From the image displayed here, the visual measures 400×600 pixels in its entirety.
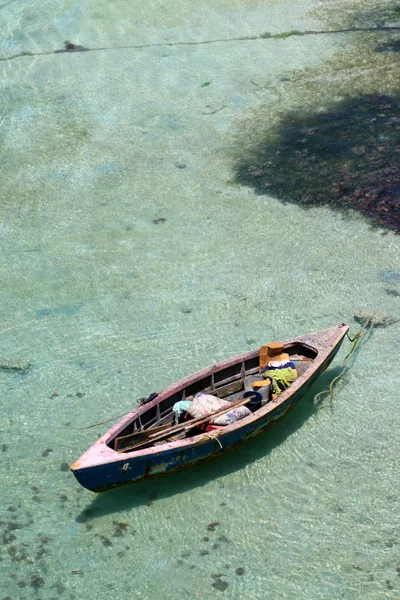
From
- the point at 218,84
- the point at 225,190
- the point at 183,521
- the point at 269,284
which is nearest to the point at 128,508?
the point at 183,521

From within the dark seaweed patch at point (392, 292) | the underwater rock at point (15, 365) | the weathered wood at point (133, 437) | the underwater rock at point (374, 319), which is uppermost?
the weathered wood at point (133, 437)

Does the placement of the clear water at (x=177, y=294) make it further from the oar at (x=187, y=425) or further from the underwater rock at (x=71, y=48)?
the oar at (x=187, y=425)

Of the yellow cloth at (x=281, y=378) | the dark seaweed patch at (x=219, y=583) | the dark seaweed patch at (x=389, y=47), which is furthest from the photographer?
the dark seaweed patch at (x=389, y=47)

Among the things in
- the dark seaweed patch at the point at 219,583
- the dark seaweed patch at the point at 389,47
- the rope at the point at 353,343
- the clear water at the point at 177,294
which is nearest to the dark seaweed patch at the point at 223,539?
the clear water at the point at 177,294

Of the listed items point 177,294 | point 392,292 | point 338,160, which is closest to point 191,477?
point 177,294

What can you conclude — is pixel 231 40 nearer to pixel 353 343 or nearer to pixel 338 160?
pixel 338 160

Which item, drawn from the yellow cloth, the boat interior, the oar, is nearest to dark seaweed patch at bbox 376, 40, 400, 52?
the boat interior
